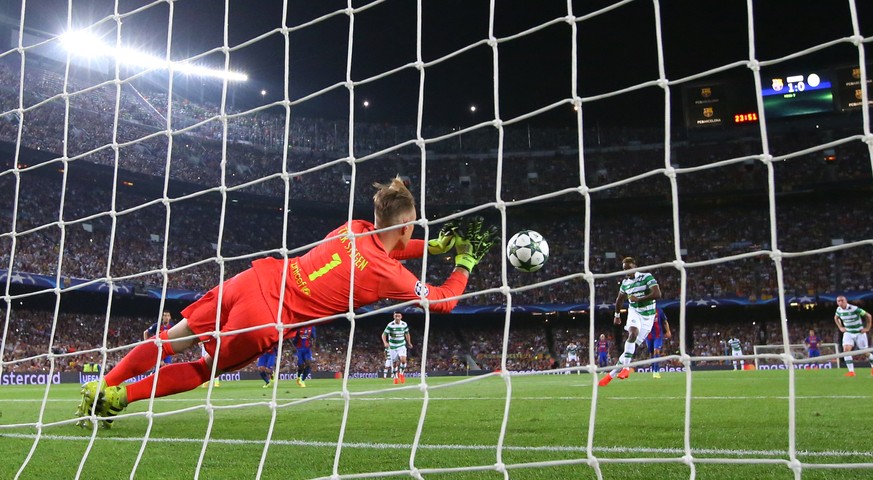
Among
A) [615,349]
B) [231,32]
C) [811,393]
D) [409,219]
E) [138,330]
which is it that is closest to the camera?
[409,219]

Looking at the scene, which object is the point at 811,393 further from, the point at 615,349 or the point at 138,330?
the point at 138,330

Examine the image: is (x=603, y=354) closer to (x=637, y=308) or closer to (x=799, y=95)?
(x=637, y=308)

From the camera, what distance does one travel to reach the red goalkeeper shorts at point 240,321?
13.4 feet

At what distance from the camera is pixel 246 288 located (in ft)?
13.8

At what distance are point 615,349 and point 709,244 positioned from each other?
620 cm

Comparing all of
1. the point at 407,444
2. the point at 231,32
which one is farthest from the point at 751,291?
the point at 407,444

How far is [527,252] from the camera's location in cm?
570

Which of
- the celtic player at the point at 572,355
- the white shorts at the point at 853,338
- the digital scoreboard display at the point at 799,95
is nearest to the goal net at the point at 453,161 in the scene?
the digital scoreboard display at the point at 799,95

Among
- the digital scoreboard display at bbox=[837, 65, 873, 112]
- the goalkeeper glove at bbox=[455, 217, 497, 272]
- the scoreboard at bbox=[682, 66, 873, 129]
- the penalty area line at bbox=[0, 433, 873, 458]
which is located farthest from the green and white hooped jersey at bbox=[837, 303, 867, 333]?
the digital scoreboard display at bbox=[837, 65, 873, 112]

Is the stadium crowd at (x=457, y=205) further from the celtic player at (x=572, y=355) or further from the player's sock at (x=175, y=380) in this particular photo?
the player's sock at (x=175, y=380)

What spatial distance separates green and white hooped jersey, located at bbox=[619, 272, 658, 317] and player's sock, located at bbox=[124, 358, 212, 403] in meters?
7.75

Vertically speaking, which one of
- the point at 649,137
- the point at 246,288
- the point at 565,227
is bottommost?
the point at 246,288

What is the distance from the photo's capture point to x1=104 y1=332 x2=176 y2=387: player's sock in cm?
464

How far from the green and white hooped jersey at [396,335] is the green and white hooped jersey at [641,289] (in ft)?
20.4
